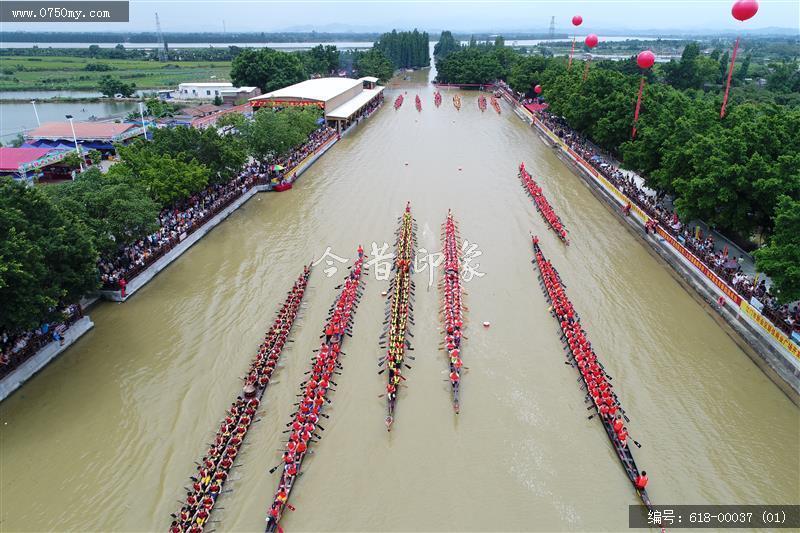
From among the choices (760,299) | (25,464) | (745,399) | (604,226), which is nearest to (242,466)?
(25,464)

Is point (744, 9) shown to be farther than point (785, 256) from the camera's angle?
Yes

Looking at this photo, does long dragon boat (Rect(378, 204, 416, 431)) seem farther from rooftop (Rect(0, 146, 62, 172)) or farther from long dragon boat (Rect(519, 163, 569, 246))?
rooftop (Rect(0, 146, 62, 172))

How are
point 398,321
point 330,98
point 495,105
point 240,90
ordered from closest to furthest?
1. point 398,321
2. point 330,98
3. point 240,90
4. point 495,105

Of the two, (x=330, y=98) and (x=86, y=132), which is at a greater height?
(x=330, y=98)

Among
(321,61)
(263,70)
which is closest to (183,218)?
(263,70)

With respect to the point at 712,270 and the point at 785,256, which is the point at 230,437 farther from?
the point at 712,270

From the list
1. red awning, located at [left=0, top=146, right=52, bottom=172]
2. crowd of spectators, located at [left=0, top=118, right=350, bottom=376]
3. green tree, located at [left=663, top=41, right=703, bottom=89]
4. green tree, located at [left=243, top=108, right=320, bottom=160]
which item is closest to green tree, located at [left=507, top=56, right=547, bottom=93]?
green tree, located at [left=663, top=41, right=703, bottom=89]
